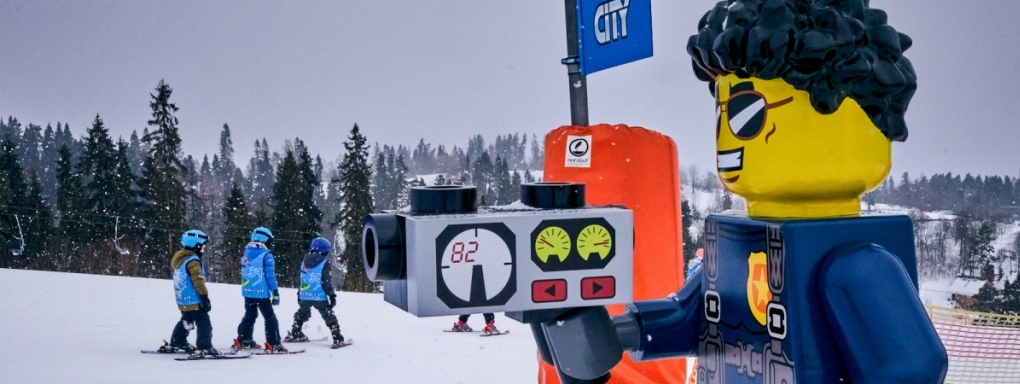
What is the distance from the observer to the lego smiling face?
5.84 feet

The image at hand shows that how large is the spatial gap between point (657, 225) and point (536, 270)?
133 cm

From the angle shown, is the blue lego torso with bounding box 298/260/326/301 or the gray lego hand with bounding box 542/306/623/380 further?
the blue lego torso with bounding box 298/260/326/301

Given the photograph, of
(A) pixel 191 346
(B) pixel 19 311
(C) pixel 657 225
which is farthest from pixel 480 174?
(C) pixel 657 225

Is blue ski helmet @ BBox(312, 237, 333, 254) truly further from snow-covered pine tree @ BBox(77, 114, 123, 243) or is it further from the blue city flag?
snow-covered pine tree @ BBox(77, 114, 123, 243)

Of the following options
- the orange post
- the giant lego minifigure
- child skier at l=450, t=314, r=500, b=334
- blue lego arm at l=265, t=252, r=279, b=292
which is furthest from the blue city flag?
child skier at l=450, t=314, r=500, b=334

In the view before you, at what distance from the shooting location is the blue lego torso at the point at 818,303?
1.64 meters

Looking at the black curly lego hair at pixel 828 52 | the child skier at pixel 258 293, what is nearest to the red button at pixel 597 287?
the black curly lego hair at pixel 828 52

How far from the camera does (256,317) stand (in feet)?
26.8

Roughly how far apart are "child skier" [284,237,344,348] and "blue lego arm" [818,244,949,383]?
23.9ft

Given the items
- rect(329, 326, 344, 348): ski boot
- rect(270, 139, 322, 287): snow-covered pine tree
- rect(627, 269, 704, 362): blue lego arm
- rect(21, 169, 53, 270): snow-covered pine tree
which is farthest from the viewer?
rect(270, 139, 322, 287): snow-covered pine tree

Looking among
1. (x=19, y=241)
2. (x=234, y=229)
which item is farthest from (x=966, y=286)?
(x=19, y=241)

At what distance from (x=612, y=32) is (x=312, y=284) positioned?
6419 mm

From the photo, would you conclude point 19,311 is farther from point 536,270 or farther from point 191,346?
point 536,270

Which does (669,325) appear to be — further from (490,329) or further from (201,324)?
(490,329)
